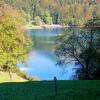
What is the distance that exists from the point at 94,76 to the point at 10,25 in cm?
1083

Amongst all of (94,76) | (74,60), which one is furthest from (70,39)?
(94,76)

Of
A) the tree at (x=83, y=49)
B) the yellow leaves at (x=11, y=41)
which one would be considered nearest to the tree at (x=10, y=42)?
the yellow leaves at (x=11, y=41)

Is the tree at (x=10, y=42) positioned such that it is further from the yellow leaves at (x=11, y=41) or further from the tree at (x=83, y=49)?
the tree at (x=83, y=49)

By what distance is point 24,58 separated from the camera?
4041 cm

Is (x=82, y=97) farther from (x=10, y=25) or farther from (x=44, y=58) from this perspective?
(x=44, y=58)

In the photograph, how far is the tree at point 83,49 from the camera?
37.8 meters

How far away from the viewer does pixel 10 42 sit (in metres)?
39.4

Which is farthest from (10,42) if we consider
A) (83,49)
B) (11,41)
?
(83,49)

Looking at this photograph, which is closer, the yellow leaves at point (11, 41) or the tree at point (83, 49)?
the tree at point (83, 49)

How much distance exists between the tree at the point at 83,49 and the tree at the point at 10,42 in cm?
435

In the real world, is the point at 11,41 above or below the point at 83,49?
above

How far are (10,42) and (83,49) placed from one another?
26.8 ft

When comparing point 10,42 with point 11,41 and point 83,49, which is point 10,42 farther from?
point 83,49

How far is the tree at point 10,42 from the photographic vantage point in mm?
38938
